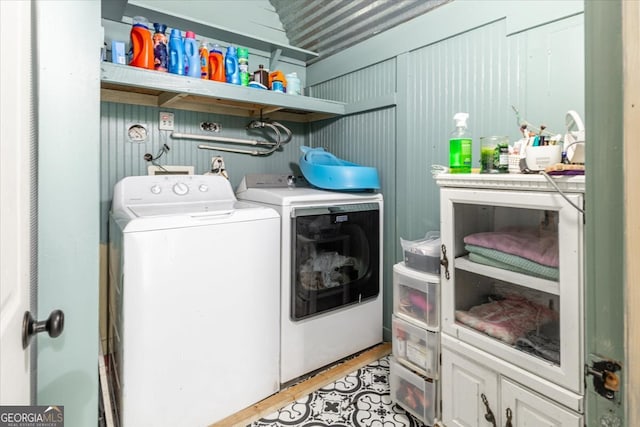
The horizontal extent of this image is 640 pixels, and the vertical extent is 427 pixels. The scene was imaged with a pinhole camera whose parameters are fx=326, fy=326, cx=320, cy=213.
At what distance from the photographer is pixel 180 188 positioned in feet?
6.14

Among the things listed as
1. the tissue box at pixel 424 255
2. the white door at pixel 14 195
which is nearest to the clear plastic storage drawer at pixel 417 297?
the tissue box at pixel 424 255

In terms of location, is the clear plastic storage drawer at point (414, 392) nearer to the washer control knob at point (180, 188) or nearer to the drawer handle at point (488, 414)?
the drawer handle at point (488, 414)

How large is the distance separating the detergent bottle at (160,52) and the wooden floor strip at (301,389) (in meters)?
1.82

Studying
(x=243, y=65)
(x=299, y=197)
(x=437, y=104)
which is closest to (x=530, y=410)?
(x=299, y=197)

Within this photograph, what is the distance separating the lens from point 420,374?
1.48m

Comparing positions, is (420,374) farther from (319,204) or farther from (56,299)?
(56,299)

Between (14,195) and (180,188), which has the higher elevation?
(180,188)

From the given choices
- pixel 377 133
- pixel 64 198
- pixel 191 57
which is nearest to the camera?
pixel 64 198

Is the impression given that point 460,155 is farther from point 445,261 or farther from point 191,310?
point 191,310

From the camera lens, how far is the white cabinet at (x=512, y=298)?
100cm

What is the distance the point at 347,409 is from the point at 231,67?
2.06m

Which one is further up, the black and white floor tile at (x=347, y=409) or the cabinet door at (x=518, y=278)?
the cabinet door at (x=518, y=278)

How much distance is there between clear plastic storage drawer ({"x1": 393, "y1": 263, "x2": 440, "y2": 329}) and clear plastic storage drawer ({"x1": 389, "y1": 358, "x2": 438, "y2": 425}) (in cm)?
25
